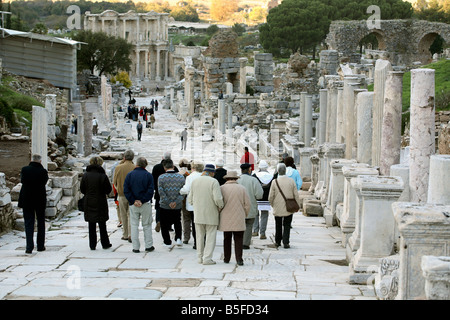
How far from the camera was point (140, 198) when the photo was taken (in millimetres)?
10516

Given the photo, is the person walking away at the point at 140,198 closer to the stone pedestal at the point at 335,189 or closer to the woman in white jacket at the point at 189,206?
the woman in white jacket at the point at 189,206

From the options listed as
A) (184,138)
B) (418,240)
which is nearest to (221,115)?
(184,138)

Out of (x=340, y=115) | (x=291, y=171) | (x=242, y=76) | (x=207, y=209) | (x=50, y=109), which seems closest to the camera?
(x=207, y=209)

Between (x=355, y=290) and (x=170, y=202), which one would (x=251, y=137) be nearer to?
(x=170, y=202)

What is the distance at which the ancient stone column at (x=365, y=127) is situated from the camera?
1191cm

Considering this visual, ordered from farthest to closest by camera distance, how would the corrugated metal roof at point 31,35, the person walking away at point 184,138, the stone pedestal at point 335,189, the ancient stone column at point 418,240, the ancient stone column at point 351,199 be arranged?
the corrugated metal roof at point 31,35 < the person walking away at point 184,138 < the stone pedestal at point 335,189 < the ancient stone column at point 351,199 < the ancient stone column at point 418,240

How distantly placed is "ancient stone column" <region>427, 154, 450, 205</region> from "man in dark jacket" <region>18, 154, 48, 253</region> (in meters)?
5.49

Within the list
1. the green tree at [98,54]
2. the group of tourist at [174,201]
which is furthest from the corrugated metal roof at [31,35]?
the group of tourist at [174,201]

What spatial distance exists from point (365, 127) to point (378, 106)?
796 mm

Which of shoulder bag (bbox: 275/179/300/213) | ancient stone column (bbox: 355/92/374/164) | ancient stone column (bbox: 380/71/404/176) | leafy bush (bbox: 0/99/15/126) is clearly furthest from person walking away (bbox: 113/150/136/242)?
leafy bush (bbox: 0/99/15/126)

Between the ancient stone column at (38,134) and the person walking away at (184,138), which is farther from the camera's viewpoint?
the person walking away at (184,138)

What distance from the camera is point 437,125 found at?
21.5 meters

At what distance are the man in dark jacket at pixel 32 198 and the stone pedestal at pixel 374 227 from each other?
4478 millimetres

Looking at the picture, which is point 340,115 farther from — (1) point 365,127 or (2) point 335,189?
(1) point 365,127
